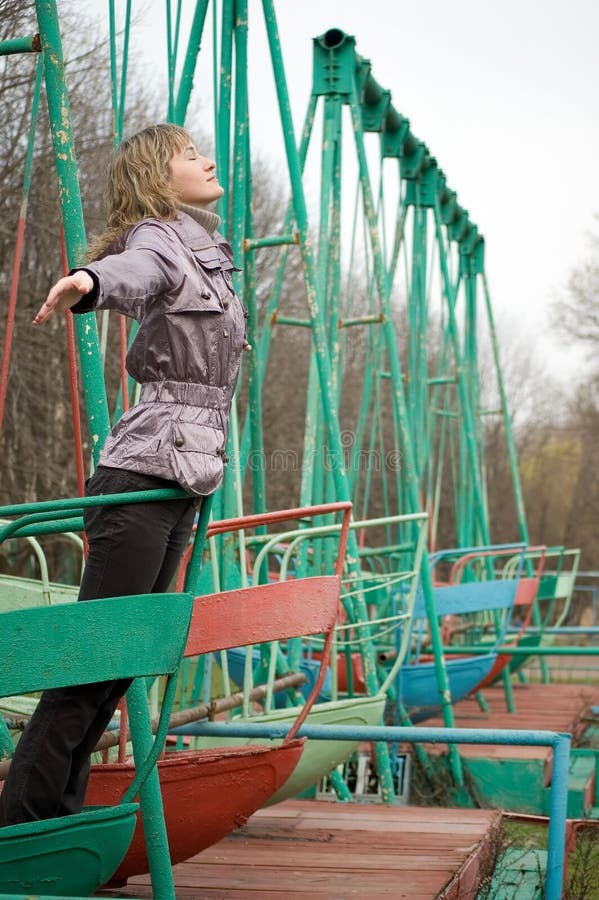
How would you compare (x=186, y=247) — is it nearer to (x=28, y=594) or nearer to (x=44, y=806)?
(x=44, y=806)

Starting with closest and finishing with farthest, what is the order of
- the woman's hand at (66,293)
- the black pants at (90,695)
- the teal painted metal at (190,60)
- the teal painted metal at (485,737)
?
the woman's hand at (66,293) < the black pants at (90,695) < the teal painted metal at (485,737) < the teal painted metal at (190,60)

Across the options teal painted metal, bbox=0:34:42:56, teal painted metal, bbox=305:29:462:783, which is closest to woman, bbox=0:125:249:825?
teal painted metal, bbox=0:34:42:56

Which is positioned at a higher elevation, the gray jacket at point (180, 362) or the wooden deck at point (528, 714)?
the gray jacket at point (180, 362)

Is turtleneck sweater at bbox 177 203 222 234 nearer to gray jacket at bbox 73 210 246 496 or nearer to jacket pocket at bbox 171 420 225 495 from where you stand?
gray jacket at bbox 73 210 246 496

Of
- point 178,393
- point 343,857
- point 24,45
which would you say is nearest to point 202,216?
point 178,393

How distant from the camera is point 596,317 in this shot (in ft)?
93.4

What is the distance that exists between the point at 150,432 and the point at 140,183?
22.3 inches

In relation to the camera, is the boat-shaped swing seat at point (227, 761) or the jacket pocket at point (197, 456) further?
the boat-shaped swing seat at point (227, 761)

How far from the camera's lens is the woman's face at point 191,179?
2.65m

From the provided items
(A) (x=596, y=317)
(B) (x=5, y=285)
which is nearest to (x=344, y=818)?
(B) (x=5, y=285)

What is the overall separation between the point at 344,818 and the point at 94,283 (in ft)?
8.75

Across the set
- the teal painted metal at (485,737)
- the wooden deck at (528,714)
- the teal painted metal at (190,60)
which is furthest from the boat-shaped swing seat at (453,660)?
the teal painted metal at (190,60)

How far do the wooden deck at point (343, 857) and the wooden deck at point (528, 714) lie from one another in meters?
1.87

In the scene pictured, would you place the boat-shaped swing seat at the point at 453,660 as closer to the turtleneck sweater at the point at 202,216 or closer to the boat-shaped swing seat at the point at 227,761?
the boat-shaped swing seat at the point at 227,761
